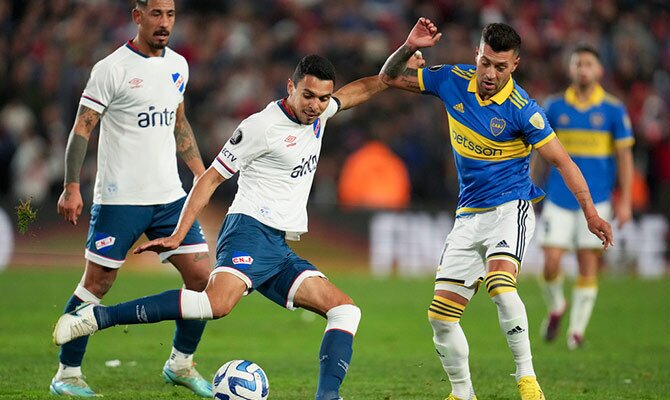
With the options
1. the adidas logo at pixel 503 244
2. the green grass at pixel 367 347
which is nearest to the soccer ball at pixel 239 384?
the green grass at pixel 367 347

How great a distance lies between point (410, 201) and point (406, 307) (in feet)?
16.9

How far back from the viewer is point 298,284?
7496mm

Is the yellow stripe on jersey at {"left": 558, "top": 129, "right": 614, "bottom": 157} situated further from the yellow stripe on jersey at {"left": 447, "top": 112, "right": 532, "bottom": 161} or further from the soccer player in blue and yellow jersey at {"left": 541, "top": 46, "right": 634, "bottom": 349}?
the yellow stripe on jersey at {"left": 447, "top": 112, "right": 532, "bottom": 161}

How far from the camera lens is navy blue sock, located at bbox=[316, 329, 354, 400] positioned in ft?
23.8

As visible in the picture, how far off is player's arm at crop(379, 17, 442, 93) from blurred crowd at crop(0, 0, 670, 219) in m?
11.0

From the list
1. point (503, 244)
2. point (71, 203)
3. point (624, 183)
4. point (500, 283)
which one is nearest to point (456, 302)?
point (500, 283)

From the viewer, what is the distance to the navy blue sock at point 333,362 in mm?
7250

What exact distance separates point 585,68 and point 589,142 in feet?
2.76

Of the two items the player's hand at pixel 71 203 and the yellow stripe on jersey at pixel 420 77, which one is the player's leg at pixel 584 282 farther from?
the player's hand at pixel 71 203

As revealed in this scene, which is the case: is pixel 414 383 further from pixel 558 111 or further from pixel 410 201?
pixel 410 201

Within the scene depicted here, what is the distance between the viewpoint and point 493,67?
24.8 ft

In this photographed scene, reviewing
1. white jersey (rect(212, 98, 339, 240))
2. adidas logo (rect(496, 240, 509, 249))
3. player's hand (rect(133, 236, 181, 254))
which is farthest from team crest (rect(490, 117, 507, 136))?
player's hand (rect(133, 236, 181, 254))

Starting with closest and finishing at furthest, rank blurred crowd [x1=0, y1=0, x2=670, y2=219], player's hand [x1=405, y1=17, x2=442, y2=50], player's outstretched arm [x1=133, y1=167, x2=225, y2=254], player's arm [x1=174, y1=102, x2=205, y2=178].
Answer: player's outstretched arm [x1=133, y1=167, x2=225, y2=254], player's hand [x1=405, y1=17, x2=442, y2=50], player's arm [x1=174, y1=102, x2=205, y2=178], blurred crowd [x1=0, y1=0, x2=670, y2=219]

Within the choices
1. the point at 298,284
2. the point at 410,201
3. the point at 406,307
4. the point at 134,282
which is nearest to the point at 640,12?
the point at 410,201
